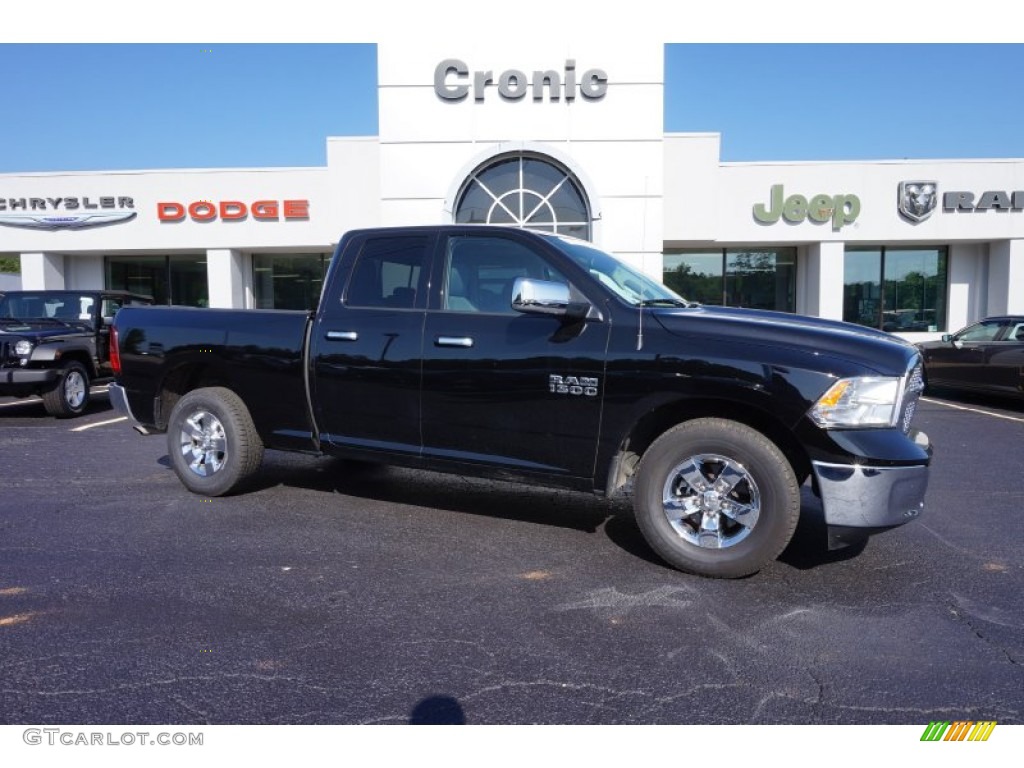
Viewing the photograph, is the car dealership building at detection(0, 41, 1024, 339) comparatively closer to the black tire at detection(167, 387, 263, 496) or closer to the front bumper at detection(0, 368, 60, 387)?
the front bumper at detection(0, 368, 60, 387)

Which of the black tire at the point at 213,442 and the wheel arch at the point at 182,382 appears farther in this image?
the wheel arch at the point at 182,382

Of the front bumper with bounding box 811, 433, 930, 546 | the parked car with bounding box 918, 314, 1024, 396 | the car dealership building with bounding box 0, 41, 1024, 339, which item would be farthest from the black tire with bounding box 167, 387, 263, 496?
the car dealership building with bounding box 0, 41, 1024, 339

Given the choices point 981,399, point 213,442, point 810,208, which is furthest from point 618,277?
point 810,208

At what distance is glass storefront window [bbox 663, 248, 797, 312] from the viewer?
2259 cm

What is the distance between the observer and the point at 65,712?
2676 millimetres

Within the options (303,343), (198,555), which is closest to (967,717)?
(198,555)

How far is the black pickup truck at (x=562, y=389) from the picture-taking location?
149 inches

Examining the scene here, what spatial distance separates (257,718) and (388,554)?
1814 mm

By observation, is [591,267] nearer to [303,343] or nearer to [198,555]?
[303,343]

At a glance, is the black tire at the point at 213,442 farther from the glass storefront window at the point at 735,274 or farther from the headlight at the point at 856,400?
the glass storefront window at the point at 735,274

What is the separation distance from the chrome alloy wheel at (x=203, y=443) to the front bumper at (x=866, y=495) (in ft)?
13.8

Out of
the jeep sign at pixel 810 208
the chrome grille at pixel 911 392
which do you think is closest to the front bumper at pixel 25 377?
the chrome grille at pixel 911 392

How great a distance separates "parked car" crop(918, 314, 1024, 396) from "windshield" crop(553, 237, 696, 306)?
25.3 feet

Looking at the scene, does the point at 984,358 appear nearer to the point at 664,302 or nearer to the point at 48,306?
the point at 664,302
